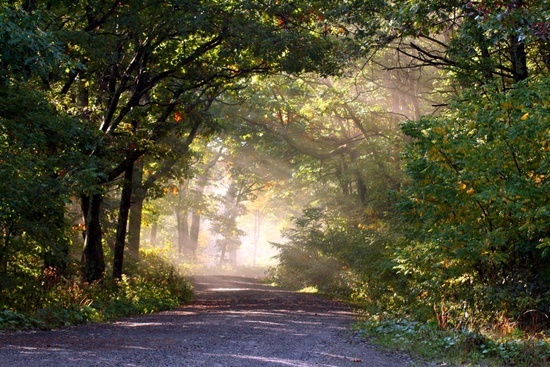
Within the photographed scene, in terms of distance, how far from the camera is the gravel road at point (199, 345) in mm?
7515

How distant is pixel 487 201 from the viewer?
9.91m

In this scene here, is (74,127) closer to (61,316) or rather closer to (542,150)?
(61,316)

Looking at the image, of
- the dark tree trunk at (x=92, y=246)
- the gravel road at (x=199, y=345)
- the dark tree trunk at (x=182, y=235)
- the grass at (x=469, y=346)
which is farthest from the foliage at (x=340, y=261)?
the dark tree trunk at (x=182, y=235)

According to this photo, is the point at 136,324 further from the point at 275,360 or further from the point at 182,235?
the point at 182,235

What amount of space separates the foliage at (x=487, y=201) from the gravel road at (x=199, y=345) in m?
2.24

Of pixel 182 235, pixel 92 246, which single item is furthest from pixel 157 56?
pixel 182 235

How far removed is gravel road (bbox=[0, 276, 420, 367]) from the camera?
7515 millimetres

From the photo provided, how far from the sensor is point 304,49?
16094 millimetres

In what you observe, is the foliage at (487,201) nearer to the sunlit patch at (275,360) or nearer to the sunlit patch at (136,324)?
the sunlit patch at (275,360)

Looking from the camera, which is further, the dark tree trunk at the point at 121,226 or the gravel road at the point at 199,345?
the dark tree trunk at the point at 121,226

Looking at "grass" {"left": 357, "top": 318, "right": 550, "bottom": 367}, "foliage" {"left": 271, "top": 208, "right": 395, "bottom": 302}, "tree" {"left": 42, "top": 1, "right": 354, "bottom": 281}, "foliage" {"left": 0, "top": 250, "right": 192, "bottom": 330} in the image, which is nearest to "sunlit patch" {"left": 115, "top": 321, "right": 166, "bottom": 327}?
"foliage" {"left": 0, "top": 250, "right": 192, "bottom": 330}

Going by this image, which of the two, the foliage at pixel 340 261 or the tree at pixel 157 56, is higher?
the tree at pixel 157 56

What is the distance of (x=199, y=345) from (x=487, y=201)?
16.3ft

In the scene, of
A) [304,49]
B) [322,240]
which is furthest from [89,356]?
[322,240]
